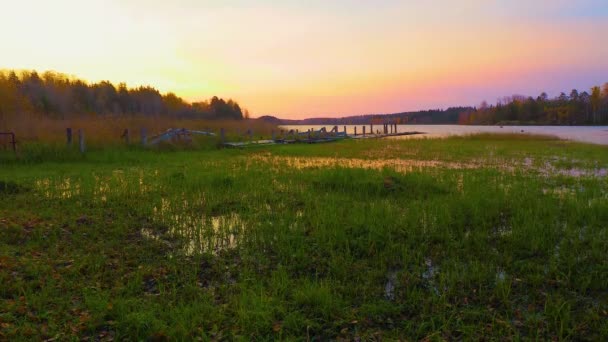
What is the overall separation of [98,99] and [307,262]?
82.3m

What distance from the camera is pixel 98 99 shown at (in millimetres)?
74875

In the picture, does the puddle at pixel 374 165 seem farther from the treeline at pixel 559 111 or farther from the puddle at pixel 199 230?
the treeline at pixel 559 111

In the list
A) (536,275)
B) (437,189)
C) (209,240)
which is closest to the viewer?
(536,275)

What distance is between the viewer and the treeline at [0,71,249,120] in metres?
55.5

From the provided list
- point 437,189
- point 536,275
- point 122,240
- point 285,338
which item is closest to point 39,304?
point 122,240

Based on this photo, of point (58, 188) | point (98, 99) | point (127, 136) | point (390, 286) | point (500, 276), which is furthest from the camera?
point (98, 99)

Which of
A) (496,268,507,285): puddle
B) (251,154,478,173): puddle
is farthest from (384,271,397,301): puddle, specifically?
(251,154,478,173): puddle

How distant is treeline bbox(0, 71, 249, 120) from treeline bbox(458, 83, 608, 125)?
114190mm

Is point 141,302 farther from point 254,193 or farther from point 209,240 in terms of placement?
point 254,193

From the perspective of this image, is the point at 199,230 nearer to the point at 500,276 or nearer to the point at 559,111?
the point at 500,276

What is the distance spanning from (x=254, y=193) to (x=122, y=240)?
4.69m

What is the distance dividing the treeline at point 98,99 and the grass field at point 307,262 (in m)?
45.0

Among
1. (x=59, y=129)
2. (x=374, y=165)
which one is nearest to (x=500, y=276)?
(x=374, y=165)

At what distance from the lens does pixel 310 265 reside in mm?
6133
